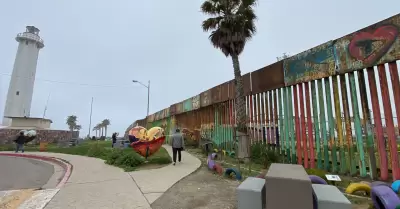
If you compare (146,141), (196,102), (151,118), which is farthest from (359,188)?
(151,118)

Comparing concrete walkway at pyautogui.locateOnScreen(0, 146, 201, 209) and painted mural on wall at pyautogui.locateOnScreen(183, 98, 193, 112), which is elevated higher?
painted mural on wall at pyautogui.locateOnScreen(183, 98, 193, 112)

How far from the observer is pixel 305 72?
10.1 metres

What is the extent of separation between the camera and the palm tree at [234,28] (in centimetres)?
1263

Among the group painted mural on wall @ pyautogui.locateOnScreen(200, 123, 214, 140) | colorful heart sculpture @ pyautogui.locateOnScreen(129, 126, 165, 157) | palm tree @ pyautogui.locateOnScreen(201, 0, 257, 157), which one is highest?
palm tree @ pyautogui.locateOnScreen(201, 0, 257, 157)

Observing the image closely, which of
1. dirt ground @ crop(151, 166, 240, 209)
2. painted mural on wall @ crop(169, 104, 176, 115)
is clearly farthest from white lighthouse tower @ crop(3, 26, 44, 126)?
dirt ground @ crop(151, 166, 240, 209)

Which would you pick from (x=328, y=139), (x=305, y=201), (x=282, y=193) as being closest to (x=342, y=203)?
(x=305, y=201)

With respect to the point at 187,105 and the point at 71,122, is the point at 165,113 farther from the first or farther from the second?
the point at 71,122

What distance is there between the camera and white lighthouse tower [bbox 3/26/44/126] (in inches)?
1909

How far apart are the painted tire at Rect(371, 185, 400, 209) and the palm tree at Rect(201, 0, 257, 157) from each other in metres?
8.14

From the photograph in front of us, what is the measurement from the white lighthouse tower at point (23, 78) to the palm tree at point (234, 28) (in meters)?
52.1

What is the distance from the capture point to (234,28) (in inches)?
500

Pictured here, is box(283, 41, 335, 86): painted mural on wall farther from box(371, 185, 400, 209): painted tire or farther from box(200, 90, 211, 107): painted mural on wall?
box(200, 90, 211, 107): painted mural on wall

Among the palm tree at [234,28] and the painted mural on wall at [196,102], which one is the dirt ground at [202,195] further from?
the painted mural on wall at [196,102]

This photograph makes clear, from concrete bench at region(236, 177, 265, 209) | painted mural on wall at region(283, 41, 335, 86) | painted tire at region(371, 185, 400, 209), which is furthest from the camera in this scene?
painted mural on wall at region(283, 41, 335, 86)
